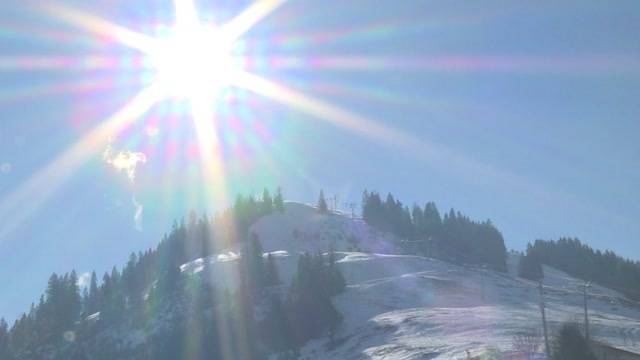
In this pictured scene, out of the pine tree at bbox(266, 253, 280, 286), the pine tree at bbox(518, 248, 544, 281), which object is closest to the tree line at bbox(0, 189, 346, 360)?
the pine tree at bbox(266, 253, 280, 286)

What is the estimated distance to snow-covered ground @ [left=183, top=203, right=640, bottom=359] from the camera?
84.3m

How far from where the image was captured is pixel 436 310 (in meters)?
110

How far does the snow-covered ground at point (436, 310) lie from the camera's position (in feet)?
277

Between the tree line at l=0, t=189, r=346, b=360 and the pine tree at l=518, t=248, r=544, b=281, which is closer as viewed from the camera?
the tree line at l=0, t=189, r=346, b=360

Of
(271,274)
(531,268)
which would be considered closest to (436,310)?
(271,274)

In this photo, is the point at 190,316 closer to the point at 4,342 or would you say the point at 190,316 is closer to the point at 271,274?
the point at 271,274

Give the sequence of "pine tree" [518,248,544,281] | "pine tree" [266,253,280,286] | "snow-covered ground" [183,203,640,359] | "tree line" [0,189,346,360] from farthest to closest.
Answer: "pine tree" [518,248,544,281] → "pine tree" [266,253,280,286] → "tree line" [0,189,346,360] → "snow-covered ground" [183,203,640,359]

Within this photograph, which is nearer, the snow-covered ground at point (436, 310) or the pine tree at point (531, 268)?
the snow-covered ground at point (436, 310)

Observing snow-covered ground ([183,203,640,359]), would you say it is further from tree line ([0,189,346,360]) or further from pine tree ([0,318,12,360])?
pine tree ([0,318,12,360])

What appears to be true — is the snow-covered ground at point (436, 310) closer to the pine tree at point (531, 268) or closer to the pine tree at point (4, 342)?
the pine tree at point (531, 268)

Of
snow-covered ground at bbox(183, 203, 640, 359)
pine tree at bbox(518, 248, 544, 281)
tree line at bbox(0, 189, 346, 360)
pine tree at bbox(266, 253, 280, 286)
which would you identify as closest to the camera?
snow-covered ground at bbox(183, 203, 640, 359)

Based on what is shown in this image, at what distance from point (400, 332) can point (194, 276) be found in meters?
68.6

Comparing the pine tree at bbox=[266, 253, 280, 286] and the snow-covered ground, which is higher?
the pine tree at bbox=[266, 253, 280, 286]

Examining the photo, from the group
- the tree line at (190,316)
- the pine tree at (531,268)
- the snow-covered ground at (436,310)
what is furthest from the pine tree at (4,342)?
the pine tree at (531,268)
